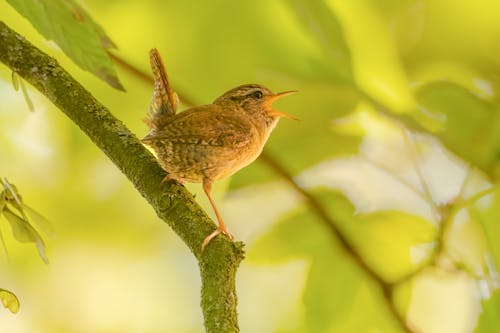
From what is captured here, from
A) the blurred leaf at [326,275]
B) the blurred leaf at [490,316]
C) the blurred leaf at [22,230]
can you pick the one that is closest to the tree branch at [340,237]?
the blurred leaf at [326,275]

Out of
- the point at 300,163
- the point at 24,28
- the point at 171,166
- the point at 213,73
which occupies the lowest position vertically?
the point at 300,163

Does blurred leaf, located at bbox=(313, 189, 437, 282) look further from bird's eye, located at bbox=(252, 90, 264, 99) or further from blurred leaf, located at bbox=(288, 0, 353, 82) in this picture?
bird's eye, located at bbox=(252, 90, 264, 99)

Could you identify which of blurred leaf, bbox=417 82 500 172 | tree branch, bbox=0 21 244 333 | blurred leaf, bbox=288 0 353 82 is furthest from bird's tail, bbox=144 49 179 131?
blurred leaf, bbox=417 82 500 172

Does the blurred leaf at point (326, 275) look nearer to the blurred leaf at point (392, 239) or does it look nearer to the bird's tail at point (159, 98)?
the blurred leaf at point (392, 239)

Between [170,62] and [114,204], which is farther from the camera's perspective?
[114,204]

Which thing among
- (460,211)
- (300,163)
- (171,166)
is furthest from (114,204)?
(460,211)

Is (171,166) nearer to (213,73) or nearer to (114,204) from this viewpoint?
(213,73)
